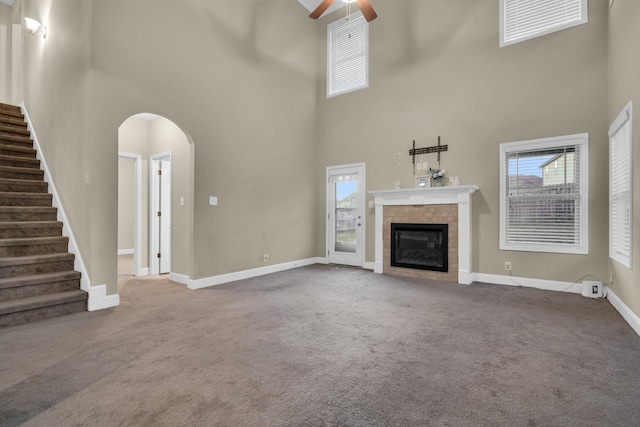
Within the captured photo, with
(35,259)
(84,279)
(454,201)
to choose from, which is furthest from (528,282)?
(35,259)

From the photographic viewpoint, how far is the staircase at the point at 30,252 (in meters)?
3.27

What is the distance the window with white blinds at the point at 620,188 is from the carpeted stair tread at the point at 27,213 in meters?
6.65

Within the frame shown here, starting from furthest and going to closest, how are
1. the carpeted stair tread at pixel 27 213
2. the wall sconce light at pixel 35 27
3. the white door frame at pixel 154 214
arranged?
the white door frame at pixel 154 214, the wall sconce light at pixel 35 27, the carpeted stair tread at pixel 27 213

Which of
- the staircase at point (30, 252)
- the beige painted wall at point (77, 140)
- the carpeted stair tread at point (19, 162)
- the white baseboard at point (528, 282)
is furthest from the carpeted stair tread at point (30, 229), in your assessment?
the white baseboard at point (528, 282)

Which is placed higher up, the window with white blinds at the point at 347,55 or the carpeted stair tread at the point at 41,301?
the window with white blinds at the point at 347,55

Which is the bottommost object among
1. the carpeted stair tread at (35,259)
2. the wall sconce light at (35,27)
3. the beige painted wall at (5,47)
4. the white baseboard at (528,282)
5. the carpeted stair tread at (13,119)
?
the white baseboard at (528,282)

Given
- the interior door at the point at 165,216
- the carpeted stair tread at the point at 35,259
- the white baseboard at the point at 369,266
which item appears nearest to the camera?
the carpeted stair tread at the point at 35,259

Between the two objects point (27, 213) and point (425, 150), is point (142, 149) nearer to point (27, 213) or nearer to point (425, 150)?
point (27, 213)

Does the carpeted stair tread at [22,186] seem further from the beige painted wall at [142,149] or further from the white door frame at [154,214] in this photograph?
the white door frame at [154,214]

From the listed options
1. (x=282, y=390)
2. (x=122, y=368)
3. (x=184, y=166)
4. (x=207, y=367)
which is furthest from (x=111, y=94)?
(x=282, y=390)

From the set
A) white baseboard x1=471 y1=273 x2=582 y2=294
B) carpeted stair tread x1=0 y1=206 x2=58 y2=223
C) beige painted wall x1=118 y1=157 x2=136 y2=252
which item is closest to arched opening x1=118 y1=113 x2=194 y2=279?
carpeted stair tread x1=0 y1=206 x2=58 y2=223

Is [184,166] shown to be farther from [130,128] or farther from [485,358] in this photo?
[485,358]

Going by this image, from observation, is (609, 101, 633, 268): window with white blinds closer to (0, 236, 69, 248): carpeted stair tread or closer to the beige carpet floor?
the beige carpet floor

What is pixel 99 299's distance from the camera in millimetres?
3586
